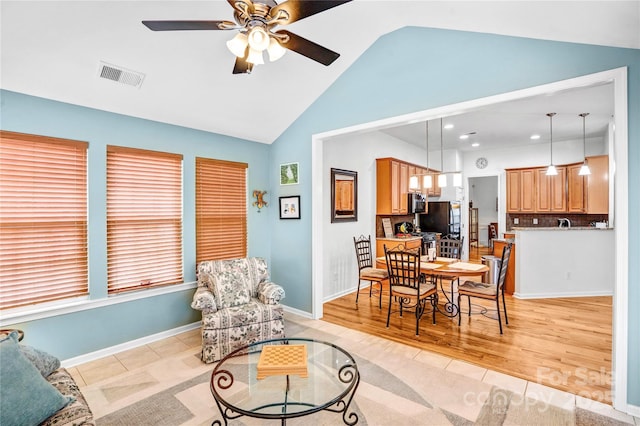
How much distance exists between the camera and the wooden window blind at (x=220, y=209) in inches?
158

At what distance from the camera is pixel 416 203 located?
6.73 meters

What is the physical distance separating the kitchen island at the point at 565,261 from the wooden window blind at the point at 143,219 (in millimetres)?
5298

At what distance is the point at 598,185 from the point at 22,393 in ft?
28.2

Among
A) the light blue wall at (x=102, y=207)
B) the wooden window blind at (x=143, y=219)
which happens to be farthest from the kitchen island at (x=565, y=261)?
the wooden window blind at (x=143, y=219)

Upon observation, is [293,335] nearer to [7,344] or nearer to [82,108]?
[7,344]

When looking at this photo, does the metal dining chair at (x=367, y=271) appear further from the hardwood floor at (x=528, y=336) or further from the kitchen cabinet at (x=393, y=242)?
the kitchen cabinet at (x=393, y=242)

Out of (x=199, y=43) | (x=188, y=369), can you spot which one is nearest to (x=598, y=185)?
(x=199, y=43)

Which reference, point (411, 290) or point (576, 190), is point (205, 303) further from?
point (576, 190)

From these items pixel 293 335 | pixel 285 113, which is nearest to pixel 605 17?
pixel 285 113

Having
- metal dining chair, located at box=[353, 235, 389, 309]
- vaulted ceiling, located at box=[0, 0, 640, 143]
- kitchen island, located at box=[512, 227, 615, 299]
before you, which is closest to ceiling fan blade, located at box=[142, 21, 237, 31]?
vaulted ceiling, located at box=[0, 0, 640, 143]

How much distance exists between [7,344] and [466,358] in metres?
3.46

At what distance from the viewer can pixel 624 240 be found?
225 centimetres

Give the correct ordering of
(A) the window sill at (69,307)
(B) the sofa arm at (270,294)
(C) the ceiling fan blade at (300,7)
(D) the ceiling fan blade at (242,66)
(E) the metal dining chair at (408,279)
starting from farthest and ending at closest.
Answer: (E) the metal dining chair at (408,279) < (B) the sofa arm at (270,294) < (A) the window sill at (69,307) < (D) the ceiling fan blade at (242,66) < (C) the ceiling fan blade at (300,7)

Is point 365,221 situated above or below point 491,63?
below
